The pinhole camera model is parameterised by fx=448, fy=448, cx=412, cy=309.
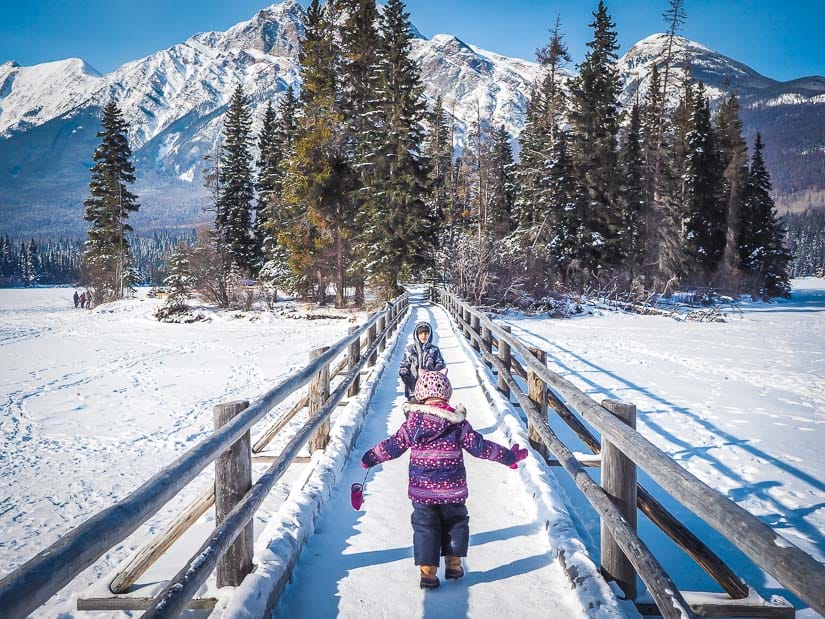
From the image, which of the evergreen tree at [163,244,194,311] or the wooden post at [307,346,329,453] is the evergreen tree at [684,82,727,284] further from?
the evergreen tree at [163,244,194,311]

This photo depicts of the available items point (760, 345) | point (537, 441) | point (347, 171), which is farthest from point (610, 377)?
point (347, 171)

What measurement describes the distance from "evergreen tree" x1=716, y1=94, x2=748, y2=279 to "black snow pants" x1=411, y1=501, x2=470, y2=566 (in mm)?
39636

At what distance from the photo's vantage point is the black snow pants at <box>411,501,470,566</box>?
2883mm

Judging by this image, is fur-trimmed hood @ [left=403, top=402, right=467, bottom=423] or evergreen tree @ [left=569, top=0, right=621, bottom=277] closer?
fur-trimmed hood @ [left=403, top=402, right=467, bottom=423]

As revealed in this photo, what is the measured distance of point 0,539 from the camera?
15.3 feet

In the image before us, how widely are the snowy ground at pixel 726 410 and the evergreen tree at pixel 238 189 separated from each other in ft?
86.3

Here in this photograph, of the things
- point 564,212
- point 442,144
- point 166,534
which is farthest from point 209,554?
point 442,144

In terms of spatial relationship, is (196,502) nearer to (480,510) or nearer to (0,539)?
(480,510)

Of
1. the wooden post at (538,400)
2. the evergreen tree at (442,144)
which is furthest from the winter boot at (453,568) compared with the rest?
the evergreen tree at (442,144)

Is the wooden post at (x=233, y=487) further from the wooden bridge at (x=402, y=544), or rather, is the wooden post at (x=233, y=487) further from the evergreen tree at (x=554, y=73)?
the evergreen tree at (x=554, y=73)

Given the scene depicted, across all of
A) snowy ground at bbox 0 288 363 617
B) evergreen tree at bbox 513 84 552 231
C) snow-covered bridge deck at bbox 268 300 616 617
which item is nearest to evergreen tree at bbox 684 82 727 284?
evergreen tree at bbox 513 84 552 231

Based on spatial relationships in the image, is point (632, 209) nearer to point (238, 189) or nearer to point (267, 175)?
point (267, 175)

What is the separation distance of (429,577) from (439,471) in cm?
66

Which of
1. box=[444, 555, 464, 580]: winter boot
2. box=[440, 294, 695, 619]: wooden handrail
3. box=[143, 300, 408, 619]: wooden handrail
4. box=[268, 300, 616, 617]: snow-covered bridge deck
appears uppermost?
box=[143, 300, 408, 619]: wooden handrail
